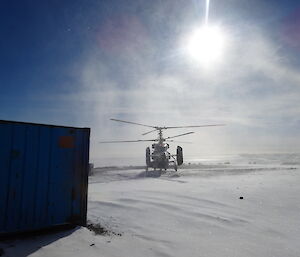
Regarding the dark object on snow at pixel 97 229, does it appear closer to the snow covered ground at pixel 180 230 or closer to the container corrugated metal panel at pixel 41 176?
the snow covered ground at pixel 180 230

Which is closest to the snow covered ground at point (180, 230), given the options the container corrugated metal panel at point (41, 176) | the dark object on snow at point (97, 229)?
the dark object on snow at point (97, 229)

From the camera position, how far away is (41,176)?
6.16 m

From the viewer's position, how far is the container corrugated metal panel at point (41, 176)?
18.6ft

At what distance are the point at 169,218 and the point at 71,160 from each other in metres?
3.61

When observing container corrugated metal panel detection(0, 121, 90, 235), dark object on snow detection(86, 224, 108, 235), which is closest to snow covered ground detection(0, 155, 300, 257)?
dark object on snow detection(86, 224, 108, 235)

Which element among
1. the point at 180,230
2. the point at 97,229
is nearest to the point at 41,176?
the point at 97,229

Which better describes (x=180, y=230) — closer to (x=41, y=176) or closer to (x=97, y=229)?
(x=97, y=229)

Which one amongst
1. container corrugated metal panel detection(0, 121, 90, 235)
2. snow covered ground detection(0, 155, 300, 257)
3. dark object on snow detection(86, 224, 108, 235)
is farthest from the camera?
dark object on snow detection(86, 224, 108, 235)

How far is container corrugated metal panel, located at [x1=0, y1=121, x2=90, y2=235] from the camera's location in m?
5.67

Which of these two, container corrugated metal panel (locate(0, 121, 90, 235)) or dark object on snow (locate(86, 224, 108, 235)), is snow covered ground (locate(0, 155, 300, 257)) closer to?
dark object on snow (locate(86, 224, 108, 235))

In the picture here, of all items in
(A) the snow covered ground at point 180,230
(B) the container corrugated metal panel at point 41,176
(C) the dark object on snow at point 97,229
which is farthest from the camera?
(C) the dark object on snow at point 97,229

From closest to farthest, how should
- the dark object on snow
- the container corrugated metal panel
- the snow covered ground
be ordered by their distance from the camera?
the snow covered ground, the container corrugated metal panel, the dark object on snow

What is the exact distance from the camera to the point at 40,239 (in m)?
5.44

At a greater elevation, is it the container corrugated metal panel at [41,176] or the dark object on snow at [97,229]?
the container corrugated metal panel at [41,176]
